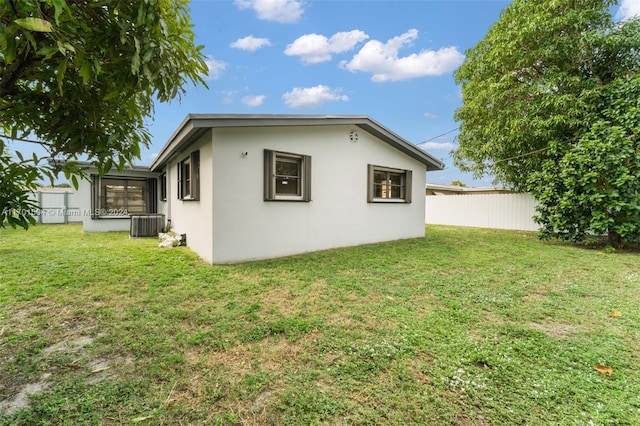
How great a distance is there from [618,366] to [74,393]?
427 centimetres

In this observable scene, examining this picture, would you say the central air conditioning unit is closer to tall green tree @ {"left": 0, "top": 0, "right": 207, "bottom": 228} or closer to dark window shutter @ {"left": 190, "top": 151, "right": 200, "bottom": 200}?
dark window shutter @ {"left": 190, "top": 151, "right": 200, "bottom": 200}

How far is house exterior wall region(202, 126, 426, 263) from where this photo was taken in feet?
18.6

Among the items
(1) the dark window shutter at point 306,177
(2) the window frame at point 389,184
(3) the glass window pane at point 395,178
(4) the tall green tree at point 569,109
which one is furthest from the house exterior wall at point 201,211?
(4) the tall green tree at point 569,109

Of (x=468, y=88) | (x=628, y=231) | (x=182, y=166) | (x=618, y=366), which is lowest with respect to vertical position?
(x=618, y=366)

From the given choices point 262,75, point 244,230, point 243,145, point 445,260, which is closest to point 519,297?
point 445,260

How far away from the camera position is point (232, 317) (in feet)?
10.6

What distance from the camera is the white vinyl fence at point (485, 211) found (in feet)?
41.4

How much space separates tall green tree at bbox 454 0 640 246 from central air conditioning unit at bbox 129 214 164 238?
491 inches

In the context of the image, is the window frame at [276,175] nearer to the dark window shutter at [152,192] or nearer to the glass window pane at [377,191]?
the glass window pane at [377,191]

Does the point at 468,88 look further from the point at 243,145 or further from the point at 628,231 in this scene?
the point at 243,145

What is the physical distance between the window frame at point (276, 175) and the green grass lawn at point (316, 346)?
185cm

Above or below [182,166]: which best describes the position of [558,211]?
below

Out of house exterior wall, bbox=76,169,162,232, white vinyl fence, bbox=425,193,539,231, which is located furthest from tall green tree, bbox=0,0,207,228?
white vinyl fence, bbox=425,193,539,231
